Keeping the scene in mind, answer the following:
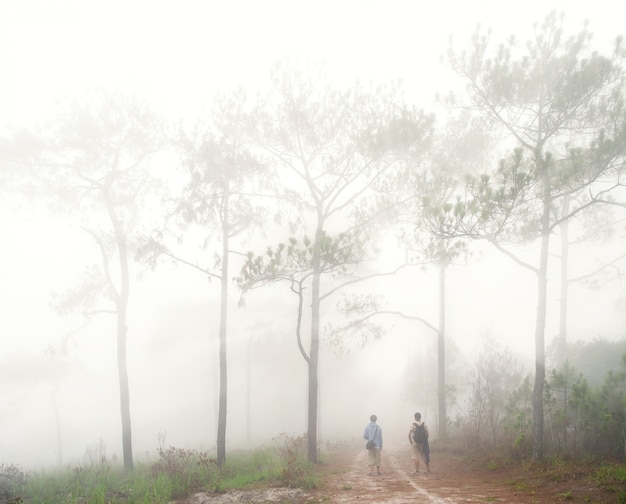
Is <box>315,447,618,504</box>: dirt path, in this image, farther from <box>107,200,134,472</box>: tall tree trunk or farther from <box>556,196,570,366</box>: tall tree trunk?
<box>556,196,570,366</box>: tall tree trunk

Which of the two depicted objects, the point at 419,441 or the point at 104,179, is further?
the point at 104,179

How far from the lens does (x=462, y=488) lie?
31.2 ft

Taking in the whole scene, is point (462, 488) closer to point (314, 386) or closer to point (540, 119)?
point (314, 386)

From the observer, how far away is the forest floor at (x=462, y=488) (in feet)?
26.2

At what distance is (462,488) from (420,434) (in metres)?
2.95

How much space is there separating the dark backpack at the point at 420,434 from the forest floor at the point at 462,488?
3.00ft

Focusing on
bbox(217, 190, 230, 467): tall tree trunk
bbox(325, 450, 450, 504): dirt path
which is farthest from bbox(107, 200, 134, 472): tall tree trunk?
bbox(325, 450, 450, 504): dirt path

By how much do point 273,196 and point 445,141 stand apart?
7627 millimetres

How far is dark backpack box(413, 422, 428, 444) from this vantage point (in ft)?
40.8

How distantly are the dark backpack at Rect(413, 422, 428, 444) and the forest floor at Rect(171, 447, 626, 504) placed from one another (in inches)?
36.0

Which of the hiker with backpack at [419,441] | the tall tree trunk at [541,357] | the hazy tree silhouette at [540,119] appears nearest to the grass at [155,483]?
the hiker with backpack at [419,441]

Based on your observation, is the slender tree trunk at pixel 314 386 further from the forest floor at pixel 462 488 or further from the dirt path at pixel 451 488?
the forest floor at pixel 462 488

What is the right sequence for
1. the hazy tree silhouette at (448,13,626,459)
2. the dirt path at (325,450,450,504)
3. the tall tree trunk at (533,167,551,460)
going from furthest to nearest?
the tall tree trunk at (533,167,551,460), the hazy tree silhouette at (448,13,626,459), the dirt path at (325,450,450,504)

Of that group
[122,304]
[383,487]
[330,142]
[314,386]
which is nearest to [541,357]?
[383,487]
